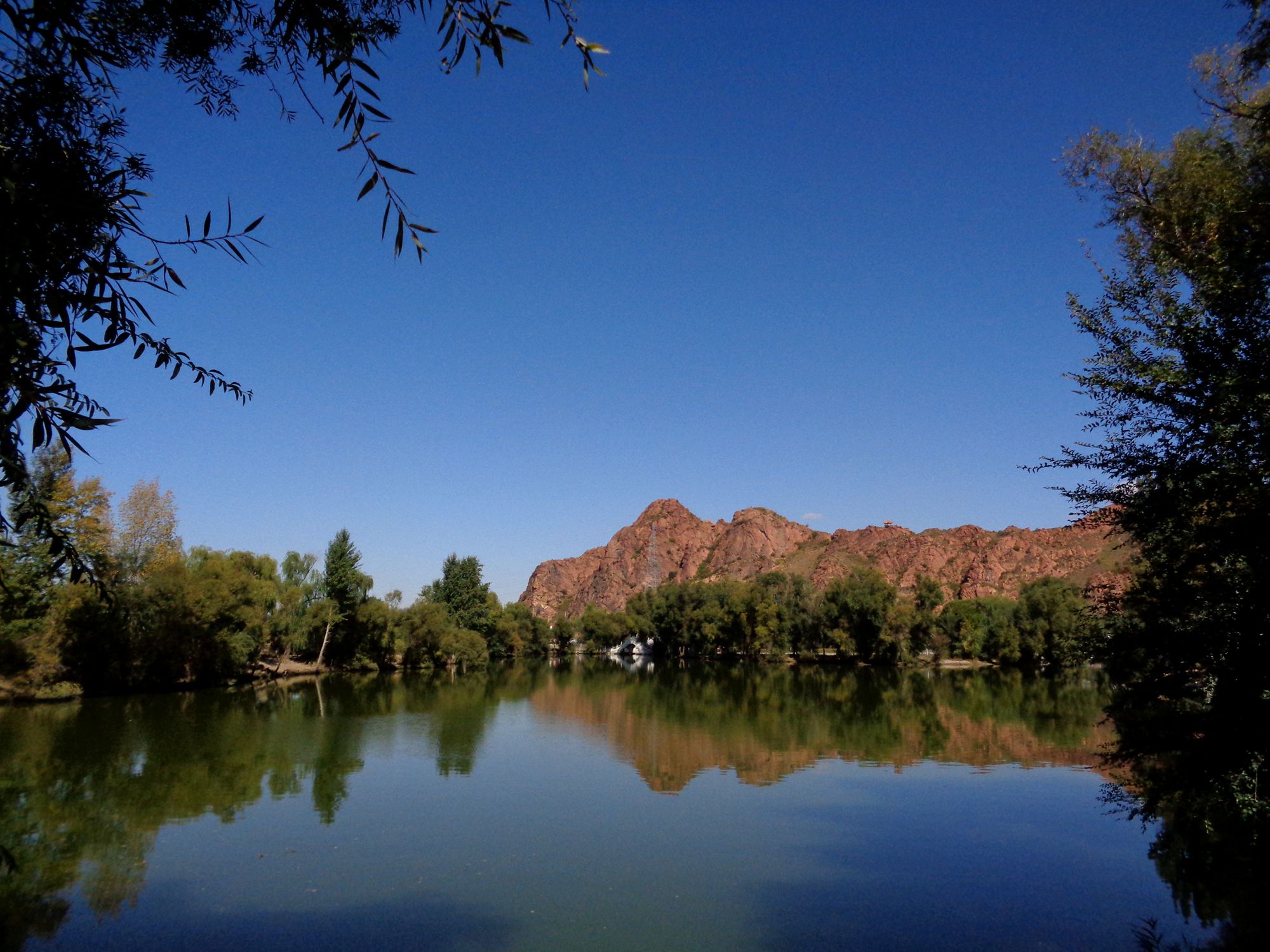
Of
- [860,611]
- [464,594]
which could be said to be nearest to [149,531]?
[464,594]

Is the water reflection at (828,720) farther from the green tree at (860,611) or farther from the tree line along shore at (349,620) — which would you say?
the green tree at (860,611)

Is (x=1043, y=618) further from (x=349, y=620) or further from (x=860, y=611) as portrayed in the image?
(x=349, y=620)

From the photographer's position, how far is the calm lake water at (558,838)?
1039 centimetres

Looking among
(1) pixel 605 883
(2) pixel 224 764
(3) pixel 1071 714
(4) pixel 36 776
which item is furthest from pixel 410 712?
(3) pixel 1071 714

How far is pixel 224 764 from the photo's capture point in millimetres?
21094

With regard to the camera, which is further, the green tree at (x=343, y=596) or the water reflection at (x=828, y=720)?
the green tree at (x=343, y=596)

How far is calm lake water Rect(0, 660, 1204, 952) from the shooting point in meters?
10.4

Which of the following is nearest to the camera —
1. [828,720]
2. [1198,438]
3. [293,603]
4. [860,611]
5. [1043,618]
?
[1198,438]

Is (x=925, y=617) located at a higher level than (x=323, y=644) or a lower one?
higher

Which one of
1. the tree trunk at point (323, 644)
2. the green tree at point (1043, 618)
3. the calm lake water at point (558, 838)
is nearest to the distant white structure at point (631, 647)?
the green tree at point (1043, 618)

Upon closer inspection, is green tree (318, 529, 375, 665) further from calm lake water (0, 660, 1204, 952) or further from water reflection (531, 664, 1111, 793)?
calm lake water (0, 660, 1204, 952)

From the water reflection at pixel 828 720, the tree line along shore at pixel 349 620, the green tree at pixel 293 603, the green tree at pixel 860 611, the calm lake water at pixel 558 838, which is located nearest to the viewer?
the calm lake water at pixel 558 838

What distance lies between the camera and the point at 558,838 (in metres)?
14.6

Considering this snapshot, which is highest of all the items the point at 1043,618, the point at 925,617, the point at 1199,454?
the point at 1199,454
